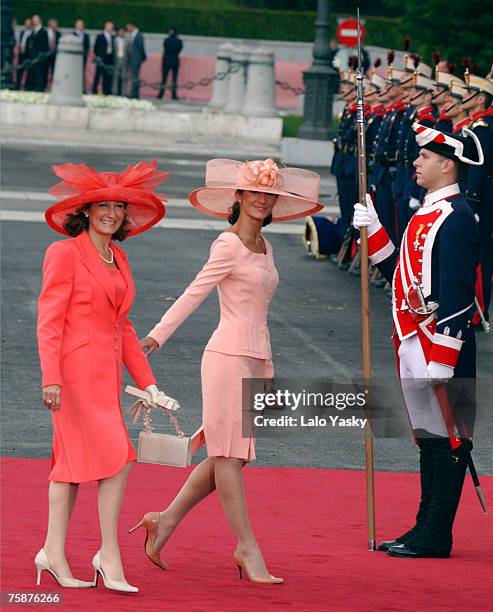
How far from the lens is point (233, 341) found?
22.8 feet

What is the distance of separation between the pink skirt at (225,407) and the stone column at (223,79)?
1281 inches

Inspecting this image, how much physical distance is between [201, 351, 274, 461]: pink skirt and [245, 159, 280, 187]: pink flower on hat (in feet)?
2.60

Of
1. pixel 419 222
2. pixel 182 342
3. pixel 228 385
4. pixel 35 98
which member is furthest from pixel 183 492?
pixel 35 98

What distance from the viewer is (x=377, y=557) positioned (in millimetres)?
7324

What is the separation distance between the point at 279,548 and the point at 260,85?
29.1 meters

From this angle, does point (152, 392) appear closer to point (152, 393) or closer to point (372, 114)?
point (152, 393)

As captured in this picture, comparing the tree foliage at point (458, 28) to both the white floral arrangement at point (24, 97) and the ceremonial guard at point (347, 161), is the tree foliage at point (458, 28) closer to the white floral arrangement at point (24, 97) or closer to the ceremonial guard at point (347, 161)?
the white floral arrangement at point (24, 97)

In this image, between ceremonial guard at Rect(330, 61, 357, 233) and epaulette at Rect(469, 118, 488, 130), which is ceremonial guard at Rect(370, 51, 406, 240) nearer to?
ceremonial guard at Rect(330, 61, 357, 233)

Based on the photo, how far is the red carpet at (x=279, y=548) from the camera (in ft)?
21.2

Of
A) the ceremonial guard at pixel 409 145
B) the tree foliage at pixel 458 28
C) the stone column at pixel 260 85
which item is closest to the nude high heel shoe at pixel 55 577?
the ceremonial guard at pixel 409 145

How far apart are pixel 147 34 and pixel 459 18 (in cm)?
1779

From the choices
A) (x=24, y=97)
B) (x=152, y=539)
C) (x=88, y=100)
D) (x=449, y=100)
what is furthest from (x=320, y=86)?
(x=152, y=539)

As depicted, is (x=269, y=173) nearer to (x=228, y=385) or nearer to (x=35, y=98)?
(x=228, y=385)

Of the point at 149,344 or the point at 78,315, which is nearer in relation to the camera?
the point at 78,315
